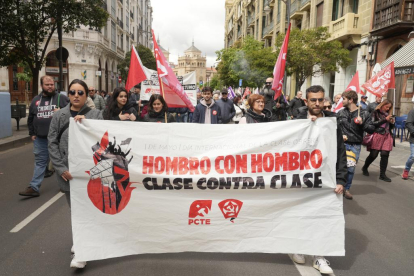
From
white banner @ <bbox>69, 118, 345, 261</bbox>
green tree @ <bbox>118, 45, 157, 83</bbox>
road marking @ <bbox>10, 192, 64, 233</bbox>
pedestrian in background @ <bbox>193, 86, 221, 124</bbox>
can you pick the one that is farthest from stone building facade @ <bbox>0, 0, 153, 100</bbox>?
white banner @ <bbox>69, 118, 345, 261</bbox>

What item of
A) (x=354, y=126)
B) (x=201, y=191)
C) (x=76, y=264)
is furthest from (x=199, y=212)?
(x=354, y=126)

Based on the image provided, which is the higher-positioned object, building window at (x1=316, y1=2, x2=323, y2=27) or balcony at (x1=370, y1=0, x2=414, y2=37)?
building window at (x1=316, y1=2, x2=323, y2=27)

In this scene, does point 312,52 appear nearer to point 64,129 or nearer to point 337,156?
point 337,156

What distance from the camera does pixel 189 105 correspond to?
590cm

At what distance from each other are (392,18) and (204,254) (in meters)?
16.1

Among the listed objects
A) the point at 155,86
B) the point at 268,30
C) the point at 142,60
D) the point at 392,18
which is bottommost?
the point at 155,86

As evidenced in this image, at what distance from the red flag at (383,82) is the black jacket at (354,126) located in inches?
128

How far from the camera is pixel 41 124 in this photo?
19.0 feet

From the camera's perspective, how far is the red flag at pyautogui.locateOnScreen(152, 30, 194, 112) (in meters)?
5.43

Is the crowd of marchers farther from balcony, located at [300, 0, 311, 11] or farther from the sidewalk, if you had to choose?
balcony, located at [300, 0, 311, 11]

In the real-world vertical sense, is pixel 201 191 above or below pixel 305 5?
below

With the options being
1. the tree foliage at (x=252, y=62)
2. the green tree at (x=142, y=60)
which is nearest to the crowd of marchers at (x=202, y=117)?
the tree foliage at (x=252, y=62)

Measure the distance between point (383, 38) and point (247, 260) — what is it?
56.0 feet

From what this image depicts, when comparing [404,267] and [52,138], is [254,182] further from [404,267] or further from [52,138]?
[52,138]
